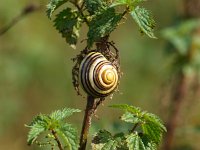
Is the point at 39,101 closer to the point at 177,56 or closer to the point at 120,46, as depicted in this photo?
the point at 120,46

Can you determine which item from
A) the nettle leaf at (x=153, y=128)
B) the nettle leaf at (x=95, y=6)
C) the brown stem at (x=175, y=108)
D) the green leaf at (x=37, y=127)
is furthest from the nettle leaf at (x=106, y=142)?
the brown stem at (x=175, y=108)

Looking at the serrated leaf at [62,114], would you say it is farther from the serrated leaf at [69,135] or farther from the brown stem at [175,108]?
the brown stem at [175,108]

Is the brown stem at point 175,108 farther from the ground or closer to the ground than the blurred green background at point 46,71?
closer to the ground

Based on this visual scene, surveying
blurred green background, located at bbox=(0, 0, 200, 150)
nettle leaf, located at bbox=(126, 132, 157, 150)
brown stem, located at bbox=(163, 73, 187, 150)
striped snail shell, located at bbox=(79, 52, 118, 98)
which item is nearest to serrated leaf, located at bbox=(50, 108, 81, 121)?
striped snail shell, located at bbox=(79, 52, 118, 98)

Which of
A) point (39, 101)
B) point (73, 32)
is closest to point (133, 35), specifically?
point (39, 101)

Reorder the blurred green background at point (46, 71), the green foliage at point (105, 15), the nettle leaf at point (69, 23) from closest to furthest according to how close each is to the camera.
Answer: the green foliage at point (105, 15) → the nettle leaf at point (69, 23) → the blurred green background at point (46, 71)

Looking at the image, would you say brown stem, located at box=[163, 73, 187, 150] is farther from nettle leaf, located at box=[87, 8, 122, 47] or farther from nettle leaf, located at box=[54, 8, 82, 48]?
nettle leaf, located at box=[87, 8, 122, 47]

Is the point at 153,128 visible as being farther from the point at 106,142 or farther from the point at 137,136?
the point at 106,142
